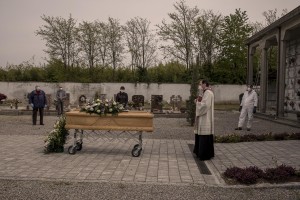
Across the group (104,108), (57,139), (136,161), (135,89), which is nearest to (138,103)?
(135,89)

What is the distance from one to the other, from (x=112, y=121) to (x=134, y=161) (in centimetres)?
125

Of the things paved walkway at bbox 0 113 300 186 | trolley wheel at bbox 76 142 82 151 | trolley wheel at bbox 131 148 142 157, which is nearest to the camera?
paved walkway at bbox 0 113 300 186

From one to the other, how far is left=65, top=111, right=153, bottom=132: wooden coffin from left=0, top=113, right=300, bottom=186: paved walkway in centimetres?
73

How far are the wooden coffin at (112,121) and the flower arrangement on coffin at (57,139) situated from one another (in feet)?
1.37

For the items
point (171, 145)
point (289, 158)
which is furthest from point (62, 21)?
point (289, 158)

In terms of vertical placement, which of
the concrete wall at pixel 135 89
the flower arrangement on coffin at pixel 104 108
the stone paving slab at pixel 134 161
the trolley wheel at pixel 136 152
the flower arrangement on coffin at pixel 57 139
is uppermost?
the concrete wall at pixel 135 89

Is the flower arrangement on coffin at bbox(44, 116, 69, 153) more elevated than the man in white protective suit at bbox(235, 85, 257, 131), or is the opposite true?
Answer: the man in white protective suit at bbox(235, 85, 257, 131)

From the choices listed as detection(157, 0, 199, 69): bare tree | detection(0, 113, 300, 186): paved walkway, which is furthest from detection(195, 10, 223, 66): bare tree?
detection(0, 113, 300, 186): paved walkway

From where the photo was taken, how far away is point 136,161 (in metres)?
9.79

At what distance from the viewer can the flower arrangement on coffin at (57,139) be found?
1071cm

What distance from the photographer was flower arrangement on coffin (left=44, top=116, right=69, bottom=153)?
10.7m

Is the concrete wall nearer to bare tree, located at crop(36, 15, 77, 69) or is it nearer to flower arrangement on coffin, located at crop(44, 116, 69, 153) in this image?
bare tree, located at crop(36, 15, 77, 69)

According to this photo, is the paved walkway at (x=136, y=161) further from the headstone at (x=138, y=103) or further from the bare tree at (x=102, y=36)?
the bare tree at (x=102, y=36)

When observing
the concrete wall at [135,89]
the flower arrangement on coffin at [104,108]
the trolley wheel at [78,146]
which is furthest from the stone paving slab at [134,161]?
the concrete wall at [135,89]
